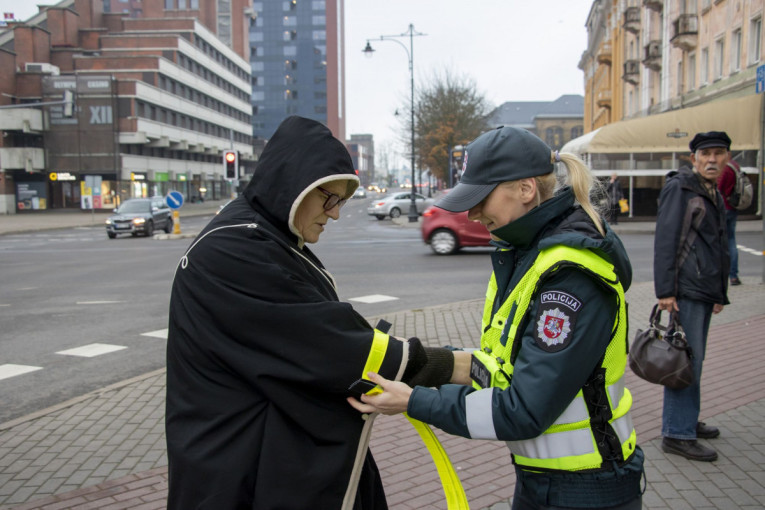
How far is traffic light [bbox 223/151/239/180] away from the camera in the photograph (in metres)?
26.2

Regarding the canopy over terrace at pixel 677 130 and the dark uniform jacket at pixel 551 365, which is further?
Answer: the canopy over terrace at pixel 677 130

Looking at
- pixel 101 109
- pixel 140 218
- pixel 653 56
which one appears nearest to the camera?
pixel 140 218

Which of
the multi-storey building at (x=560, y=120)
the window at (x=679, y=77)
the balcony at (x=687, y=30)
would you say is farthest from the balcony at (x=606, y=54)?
the multi-storey building at (x=560, y=120)

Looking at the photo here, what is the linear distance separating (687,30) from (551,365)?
3248cm

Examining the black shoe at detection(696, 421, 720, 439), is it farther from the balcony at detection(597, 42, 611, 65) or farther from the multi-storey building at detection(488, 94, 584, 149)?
the multi-storey building at detection(488, 94, 584, 149)

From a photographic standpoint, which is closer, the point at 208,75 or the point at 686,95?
the point at 686,95

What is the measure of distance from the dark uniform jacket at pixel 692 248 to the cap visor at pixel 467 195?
2477 millimetres

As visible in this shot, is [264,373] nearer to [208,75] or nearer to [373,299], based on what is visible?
[373,299]

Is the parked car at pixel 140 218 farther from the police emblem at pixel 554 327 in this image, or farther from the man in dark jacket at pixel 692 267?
the police emblem at pixel 554 327

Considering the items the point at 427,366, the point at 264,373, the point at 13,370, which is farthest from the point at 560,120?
the point at 264,373

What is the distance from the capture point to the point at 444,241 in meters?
16.5

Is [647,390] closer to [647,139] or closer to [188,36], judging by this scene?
[647,139]

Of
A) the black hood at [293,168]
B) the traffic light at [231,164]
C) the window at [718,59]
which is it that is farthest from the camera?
the window at [718,59]

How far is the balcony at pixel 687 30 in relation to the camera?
2971 centimetres
